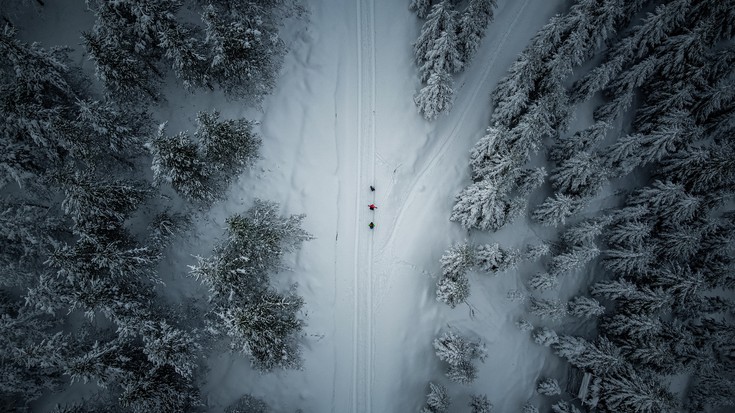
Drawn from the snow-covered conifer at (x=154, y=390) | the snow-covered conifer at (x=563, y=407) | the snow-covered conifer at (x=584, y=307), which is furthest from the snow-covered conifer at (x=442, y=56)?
the snow-covered conifer at (x=563, y=407)

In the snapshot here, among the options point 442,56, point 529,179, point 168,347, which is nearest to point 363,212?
point 529,179

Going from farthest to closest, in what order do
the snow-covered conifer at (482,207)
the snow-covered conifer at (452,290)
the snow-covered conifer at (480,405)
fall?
the snow-covered conifer at (480,405)
the snow-covered conifer at (452,290)
the snow-covered conifer at (482,207)

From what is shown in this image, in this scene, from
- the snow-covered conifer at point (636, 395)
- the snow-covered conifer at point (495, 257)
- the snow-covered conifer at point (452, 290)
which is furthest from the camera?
the snow-covered conifer at point (495, 257)

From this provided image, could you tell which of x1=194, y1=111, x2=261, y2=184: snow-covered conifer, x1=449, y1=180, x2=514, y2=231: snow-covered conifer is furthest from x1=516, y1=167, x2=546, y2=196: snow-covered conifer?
x1=194, y1=111, x2=261, y2=184: snow-covered conifer

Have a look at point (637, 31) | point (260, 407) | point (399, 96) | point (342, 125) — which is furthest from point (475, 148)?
point (260, 407)

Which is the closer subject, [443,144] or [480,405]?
[480,405]

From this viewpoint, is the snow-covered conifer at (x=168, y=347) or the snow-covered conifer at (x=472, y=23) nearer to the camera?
the snow-covered conifer at (x=168, y=347)

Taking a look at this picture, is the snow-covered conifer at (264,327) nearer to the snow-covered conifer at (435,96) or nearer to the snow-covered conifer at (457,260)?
the snow-covered conifer at (457,260)

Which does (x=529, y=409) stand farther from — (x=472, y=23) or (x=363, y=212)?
(x=472, y=23)
